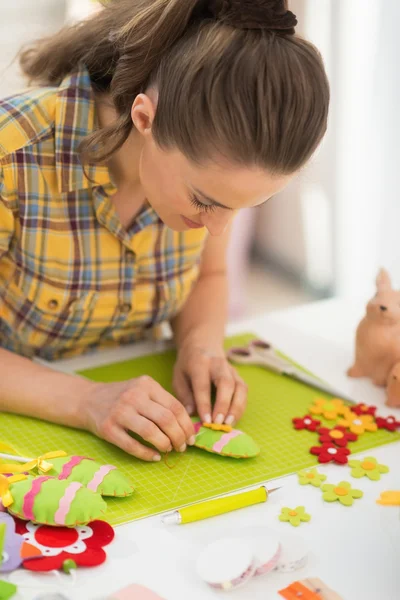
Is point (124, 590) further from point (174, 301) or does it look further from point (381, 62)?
point (381, 62)

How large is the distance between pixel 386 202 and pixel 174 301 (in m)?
0.66

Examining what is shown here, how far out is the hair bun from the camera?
2.48 feet

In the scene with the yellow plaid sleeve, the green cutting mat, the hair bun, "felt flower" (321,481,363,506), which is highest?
the hair bun

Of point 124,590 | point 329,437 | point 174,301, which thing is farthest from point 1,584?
point 174,301

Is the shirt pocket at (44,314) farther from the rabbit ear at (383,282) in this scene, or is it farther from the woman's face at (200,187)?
the rabbit ear at (383,282)

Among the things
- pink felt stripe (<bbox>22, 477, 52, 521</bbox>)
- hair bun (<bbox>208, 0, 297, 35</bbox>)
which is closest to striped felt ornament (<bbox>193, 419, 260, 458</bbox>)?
pink felt stripe (<bbox>22, 477, 52, 521</bbox>)

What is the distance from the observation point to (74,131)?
3.16 feet

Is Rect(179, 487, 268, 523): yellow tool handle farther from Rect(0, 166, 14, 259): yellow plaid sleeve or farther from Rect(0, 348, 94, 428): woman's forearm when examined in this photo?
Rect(0, 166, 14, 259): yellow plaid sleeve

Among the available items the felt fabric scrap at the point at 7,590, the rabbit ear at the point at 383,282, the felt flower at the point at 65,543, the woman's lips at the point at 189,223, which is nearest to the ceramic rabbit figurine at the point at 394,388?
the rabbit ear at the point at 383,282

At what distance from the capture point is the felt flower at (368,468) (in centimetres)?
86

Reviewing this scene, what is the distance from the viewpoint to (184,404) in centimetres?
99

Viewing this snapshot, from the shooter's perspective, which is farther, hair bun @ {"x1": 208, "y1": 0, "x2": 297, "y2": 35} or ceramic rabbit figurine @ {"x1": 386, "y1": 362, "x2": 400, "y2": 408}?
ceramic rabbit figurine @ {"x1": 386, "y1": 362, "x2": 400, "y2": 408}

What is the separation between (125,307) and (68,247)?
0.13m

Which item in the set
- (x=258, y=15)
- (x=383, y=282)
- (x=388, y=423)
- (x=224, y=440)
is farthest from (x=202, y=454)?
(x=258, y=15)
